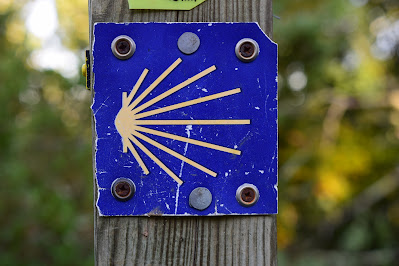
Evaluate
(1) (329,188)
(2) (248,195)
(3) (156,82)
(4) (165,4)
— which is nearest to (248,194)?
(2) (248,195)

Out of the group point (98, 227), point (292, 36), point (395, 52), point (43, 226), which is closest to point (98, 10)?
point (98, 227)

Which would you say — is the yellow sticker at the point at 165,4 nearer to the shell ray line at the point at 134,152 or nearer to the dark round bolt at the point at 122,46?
the dark round bolt at the point at 122,46

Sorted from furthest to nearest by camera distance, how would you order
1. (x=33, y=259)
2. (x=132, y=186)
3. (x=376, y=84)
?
(x=376, y=84) < (x=33, y=259) < (x=132, y=186)

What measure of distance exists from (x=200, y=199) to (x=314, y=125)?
4.29 m

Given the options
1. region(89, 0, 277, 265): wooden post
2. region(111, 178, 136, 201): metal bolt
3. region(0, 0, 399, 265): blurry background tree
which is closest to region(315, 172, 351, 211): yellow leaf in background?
region(0, 0, 399, 265): blurry background tree

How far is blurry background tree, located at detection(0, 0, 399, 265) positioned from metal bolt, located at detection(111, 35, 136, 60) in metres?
2.98

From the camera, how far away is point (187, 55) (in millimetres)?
874

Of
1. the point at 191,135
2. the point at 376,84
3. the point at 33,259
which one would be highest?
the point at 376,84

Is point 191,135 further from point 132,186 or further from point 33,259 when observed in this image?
point 33,259

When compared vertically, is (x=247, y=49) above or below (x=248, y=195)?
above

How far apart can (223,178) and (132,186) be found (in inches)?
6.5

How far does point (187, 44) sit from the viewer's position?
0.87 meters

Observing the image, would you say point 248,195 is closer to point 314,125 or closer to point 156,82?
point 156,82

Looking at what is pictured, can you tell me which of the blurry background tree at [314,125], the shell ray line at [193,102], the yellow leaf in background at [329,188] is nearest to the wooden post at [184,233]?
the shell ray line at [193,102]
